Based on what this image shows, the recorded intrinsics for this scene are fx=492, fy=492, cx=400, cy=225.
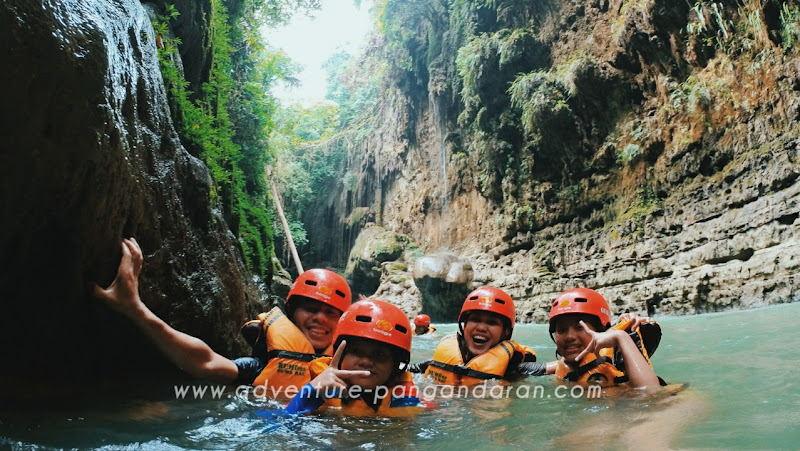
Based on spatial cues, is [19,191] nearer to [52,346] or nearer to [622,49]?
[52,346]

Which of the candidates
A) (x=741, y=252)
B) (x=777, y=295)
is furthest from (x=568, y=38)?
(x=777, y=295)

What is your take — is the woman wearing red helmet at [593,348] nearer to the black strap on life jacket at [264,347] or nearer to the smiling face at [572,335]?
the smiling face at [572,335]

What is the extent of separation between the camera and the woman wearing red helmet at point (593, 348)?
10.9ft

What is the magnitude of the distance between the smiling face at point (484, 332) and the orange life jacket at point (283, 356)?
4.17ft

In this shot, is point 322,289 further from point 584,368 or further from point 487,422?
point 584,368

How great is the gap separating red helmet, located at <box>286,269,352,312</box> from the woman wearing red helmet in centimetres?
175

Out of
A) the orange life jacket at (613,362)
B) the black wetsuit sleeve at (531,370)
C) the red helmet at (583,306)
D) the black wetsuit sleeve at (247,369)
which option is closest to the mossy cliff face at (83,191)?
the black wetsuit sleeve at (247,369)

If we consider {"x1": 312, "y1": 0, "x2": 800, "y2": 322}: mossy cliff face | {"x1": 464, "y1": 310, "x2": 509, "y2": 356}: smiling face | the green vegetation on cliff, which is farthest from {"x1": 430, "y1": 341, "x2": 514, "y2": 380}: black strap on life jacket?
{"x1": 312, "y1": 0, "x2": 800, "y2": 322}: mossy cliff face

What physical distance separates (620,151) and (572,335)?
1212cm

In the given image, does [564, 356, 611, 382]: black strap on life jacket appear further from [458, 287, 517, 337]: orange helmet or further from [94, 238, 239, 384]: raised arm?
[94, 238, 239, 384]: raised arm

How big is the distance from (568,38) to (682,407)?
1641 cm

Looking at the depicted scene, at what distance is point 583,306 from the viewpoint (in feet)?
12.5

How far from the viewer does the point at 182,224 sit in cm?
404

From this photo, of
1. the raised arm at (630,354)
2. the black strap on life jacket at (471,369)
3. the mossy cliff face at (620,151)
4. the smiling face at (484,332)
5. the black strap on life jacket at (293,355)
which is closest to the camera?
the raised arm at (630,354)
